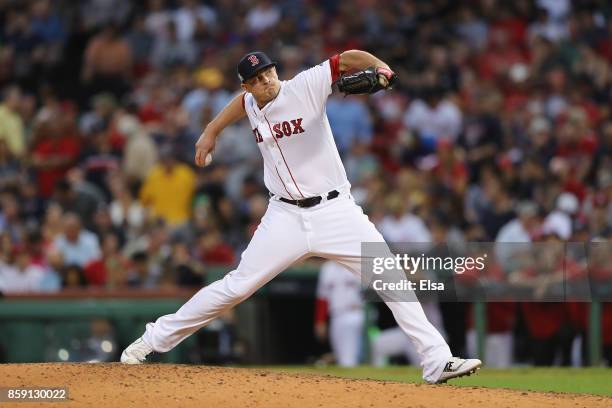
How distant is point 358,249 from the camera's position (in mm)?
7953

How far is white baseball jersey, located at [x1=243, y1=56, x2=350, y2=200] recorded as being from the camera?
7.97m

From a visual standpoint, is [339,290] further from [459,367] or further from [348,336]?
[459,367]

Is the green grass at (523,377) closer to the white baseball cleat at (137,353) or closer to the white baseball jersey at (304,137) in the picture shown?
the white baseball cleat at (137,353)

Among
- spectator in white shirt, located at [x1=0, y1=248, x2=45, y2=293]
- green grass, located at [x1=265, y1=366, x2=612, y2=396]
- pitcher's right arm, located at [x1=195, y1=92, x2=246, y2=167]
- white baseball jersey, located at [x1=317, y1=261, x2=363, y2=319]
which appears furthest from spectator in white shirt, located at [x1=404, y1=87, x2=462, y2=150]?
pitcher's right arm, located at [x1=195, y1=92, x2=246, y2=167]

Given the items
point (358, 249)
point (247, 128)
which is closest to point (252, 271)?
point (358, 249)

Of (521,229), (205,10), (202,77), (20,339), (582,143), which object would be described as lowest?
(20,339)

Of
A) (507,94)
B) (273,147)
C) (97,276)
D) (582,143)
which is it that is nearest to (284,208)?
(273,147)

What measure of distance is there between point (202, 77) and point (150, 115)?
865 mm

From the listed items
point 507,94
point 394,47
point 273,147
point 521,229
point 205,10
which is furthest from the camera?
point 205,10

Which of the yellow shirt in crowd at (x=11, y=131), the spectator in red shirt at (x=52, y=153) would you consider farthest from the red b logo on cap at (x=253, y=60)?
the yellow shirt in crowd at (x=11, y=131)

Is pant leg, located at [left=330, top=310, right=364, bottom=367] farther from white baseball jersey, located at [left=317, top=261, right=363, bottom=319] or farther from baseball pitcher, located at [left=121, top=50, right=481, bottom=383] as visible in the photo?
baseball pitcher, located at [left=121, top=50, right=481, bottom=383]

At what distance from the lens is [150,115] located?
56.7ft

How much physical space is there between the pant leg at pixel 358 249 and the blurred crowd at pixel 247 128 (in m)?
5.15

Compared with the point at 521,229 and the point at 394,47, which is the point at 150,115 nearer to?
the point at 394,47
